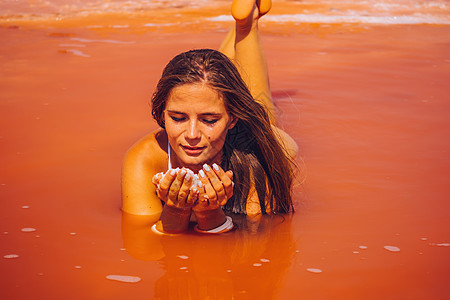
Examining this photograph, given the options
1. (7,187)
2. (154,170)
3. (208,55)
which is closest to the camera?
(208,55)

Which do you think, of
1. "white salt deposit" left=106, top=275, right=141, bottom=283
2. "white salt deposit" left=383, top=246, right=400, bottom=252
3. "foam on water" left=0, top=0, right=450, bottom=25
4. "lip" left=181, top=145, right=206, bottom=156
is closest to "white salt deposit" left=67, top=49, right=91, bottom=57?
"foam on water" left=0, top=0, right=450, bottom=25

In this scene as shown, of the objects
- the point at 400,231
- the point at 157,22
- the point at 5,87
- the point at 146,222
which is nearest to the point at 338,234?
the point at 400,231

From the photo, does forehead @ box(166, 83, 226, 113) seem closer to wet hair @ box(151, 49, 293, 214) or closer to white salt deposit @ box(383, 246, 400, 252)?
wet hair @ box(151, 49, 293, 214)

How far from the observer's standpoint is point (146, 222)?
9.73 ft

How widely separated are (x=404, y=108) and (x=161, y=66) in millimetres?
2866

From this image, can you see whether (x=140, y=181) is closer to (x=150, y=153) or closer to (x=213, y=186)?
(x=150, y=153)

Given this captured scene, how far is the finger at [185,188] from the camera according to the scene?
2508mm

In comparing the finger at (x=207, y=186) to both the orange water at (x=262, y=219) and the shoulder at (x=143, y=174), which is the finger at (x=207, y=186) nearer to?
the orange water at (x=262, y=219)

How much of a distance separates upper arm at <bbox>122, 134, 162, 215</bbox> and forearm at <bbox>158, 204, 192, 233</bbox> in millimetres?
221

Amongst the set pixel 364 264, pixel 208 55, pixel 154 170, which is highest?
pixel 208 55

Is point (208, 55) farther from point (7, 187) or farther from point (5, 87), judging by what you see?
point (5, 87)

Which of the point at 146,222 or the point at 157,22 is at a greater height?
the point at 157,22

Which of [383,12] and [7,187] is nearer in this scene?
[7,187]

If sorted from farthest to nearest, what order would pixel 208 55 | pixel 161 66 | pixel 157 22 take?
1. pixel 157 22
2. pixel 161 66
3. pixel 208 55
